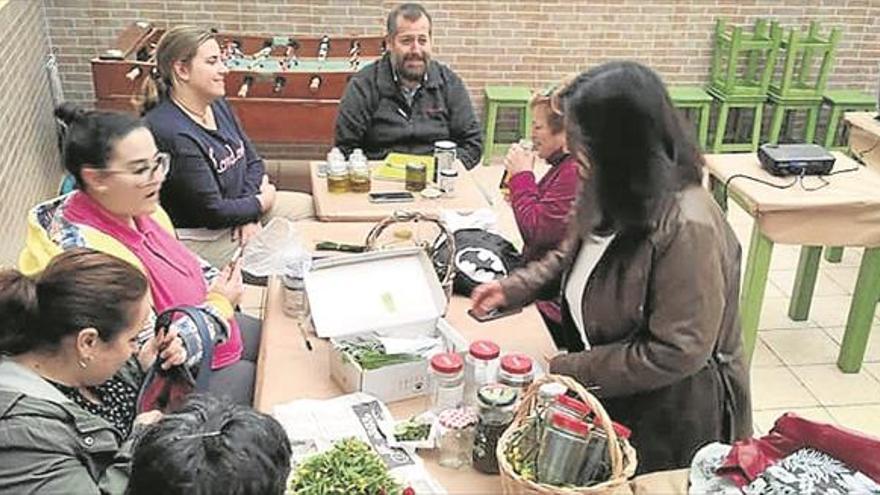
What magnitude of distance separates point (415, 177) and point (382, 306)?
1.21 metres

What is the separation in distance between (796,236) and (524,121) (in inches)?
107

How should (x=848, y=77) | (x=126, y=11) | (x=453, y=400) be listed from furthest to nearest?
(x=848, y=77), (x=126, y=11), (x=453, y=400)

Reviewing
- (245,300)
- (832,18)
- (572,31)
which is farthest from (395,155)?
(832,18)

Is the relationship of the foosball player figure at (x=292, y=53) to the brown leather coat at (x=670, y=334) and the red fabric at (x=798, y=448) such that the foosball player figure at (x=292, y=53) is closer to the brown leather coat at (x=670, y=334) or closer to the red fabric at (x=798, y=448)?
the brown leather coat at (x=670, y=334)

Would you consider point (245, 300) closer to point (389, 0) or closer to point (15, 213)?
point (15, 213)

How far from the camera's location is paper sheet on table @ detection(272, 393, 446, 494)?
1817 mm

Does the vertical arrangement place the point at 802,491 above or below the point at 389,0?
below

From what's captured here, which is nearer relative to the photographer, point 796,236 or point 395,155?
point 796,236

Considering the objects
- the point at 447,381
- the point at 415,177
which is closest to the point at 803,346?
the point at 415,177

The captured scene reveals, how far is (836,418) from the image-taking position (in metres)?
3.40

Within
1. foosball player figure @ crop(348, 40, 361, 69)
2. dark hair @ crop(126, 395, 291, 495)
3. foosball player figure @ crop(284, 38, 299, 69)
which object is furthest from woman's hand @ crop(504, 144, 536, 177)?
foosball player figure @ crop(284, 38, 299, 69)

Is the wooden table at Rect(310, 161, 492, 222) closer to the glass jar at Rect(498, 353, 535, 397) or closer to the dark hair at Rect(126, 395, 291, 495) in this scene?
the glass jar at Rect(498, 353, 535, 397)

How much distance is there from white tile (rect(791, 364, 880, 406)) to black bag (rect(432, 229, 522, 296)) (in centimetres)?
163

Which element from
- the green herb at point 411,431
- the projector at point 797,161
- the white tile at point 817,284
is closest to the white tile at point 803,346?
the white tile at point 817,284
